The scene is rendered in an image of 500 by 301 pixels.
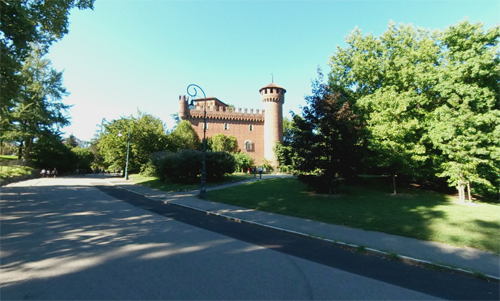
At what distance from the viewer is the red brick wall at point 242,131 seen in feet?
174

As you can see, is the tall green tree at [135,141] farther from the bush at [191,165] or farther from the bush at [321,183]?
the bush at [321,183]

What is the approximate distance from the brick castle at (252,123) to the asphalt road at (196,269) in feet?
145

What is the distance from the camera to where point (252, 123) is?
56250mm

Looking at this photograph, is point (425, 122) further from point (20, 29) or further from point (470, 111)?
point (20, 29)

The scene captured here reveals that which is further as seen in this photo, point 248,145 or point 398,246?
point 248,145

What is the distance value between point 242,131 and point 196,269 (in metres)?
51.5

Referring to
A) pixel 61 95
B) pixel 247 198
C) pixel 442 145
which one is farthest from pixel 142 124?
pixel 442 145

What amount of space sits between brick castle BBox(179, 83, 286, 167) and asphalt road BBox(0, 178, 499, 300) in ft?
145

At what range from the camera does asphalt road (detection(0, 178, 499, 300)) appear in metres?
3.64

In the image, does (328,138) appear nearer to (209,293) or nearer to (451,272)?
(451,272)

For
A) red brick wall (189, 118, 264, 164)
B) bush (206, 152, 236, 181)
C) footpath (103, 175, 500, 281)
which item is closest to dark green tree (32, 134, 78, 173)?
red brick wall (189, 118, 264, 164)

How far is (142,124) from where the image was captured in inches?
1452

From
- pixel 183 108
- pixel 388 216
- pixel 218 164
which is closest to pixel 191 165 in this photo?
pixel 218 164

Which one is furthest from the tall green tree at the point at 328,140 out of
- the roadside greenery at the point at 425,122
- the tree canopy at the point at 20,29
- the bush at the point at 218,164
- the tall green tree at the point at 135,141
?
the tall green tree at the point at 135,141
